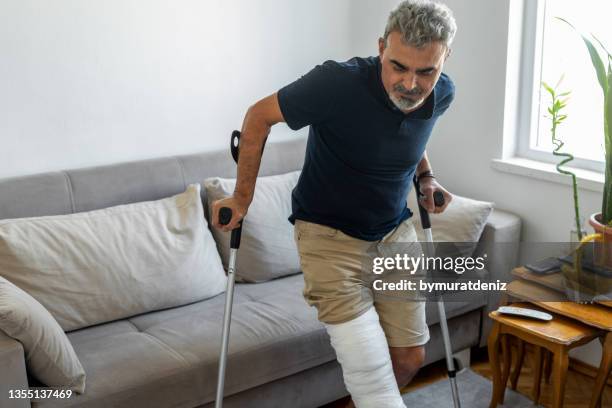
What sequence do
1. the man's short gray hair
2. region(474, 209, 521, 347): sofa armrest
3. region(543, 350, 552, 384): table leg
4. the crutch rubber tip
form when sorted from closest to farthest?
the man's short gray hair < the crutch rubber tip < region(543, 350, 552, 384): table leg < region(474, 209, 521, 347): sofa armrest

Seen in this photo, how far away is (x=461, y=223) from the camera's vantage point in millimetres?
2900

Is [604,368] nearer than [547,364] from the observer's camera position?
Yes

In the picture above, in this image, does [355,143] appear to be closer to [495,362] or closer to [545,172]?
[495,362]

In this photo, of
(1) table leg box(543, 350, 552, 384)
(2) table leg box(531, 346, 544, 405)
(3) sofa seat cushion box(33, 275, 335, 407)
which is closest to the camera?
(3) sofa seat cushion box(33, 275, 335, 407)

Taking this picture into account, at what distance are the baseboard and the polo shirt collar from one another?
4.97 feet

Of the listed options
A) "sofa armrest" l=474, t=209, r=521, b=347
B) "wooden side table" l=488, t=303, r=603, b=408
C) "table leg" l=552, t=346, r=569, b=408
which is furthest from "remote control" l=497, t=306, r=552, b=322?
"sofa armrest" l=474, t=209, r=521, b=347

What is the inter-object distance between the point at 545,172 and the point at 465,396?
0.96 metres

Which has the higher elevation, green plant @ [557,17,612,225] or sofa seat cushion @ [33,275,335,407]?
green plant @ [557,17,612,225]

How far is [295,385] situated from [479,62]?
5.37 feet

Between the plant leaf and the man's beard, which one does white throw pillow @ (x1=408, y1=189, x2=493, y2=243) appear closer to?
the plant leaf

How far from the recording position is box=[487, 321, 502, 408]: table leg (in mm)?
2602

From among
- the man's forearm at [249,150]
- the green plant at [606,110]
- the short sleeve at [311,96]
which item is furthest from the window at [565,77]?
the man's forearm at [249,150]

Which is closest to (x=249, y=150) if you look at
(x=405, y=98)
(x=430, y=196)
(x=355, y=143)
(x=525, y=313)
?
(x=355, y=143)

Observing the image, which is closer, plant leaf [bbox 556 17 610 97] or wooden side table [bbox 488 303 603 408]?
wooden side table [bbox 488 303 603 408]
